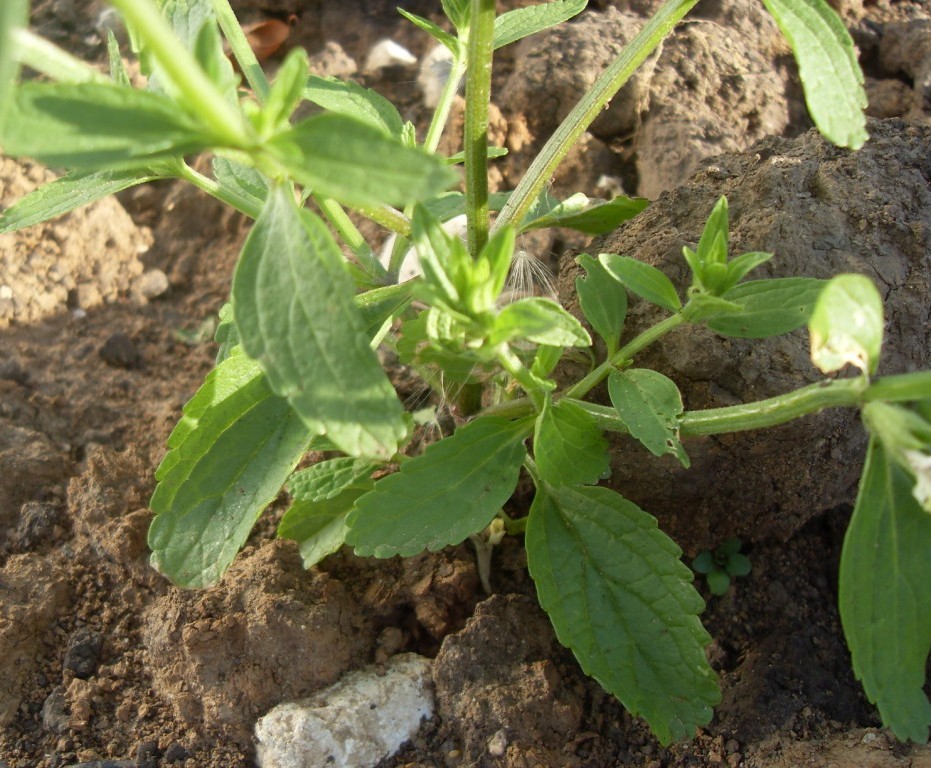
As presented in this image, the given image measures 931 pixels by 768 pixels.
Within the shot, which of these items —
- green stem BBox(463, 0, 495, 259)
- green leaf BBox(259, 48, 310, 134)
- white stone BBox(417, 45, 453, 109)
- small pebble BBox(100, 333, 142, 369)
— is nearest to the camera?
green leaf BBox(259, 48, 310, 134)

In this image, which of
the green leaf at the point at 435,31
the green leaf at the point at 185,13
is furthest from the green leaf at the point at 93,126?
the green leaf at the point at 435,31

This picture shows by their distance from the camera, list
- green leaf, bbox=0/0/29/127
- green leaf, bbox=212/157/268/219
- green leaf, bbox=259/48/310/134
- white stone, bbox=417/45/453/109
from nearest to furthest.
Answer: green leaf, bbox=0/0/29/127 → green leaf, bbox=259/48/310/134 → green leaf, bbox=212/157/268/219 → white stone, bbox=417/45/453/109

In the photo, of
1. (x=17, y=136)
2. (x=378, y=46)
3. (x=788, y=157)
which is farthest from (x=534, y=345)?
(x=378, y=46)

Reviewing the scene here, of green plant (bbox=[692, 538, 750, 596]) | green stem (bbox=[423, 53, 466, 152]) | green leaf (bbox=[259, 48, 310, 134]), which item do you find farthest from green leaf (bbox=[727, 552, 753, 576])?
green leaf (bbox=[259, 48, 310, 134])

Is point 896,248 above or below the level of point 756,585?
above

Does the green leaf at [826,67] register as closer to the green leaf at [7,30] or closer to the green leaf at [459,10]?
the green leaf at [459,10]

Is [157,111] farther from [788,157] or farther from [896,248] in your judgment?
[896,248]

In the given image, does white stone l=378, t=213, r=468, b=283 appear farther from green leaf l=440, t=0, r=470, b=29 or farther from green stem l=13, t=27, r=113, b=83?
green stem l=13, t=27, r=113, b=83
